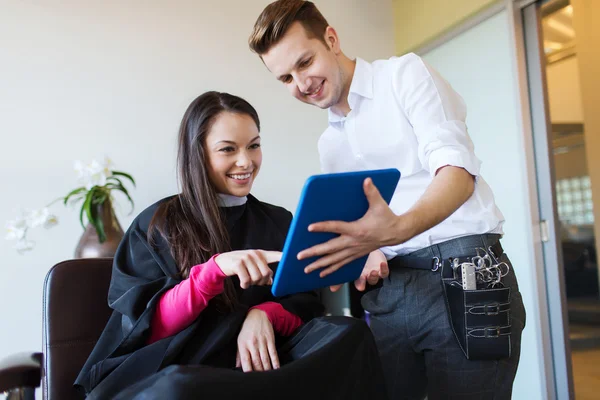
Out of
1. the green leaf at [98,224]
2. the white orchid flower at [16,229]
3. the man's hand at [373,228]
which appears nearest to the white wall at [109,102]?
the white orchid flower at [16,229]

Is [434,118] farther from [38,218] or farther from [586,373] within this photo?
[586,373]

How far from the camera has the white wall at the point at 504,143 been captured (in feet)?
7.29

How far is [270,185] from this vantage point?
8.96 feet

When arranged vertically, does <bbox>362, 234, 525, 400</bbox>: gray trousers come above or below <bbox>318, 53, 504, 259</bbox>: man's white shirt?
below

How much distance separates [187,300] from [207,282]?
0.06 meters

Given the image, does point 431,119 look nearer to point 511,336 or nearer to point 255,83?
point 511,336

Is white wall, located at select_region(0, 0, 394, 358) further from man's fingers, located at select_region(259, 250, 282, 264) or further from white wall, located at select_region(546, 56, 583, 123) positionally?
man's fingers, located at select_region(259, 250, 282, 264)

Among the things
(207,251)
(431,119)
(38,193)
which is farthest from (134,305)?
(38,193)

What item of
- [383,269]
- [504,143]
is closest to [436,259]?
[383,269]

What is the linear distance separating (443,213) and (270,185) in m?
1.87

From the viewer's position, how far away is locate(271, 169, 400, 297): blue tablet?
0.77 m

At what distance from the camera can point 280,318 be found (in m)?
1.18

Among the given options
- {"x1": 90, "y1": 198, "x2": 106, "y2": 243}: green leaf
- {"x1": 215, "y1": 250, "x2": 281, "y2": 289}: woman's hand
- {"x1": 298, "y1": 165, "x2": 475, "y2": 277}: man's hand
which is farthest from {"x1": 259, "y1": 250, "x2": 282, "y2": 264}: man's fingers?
{"x1": 90, "y1": 198, "x2": 106, "y2": 243}: green leaf

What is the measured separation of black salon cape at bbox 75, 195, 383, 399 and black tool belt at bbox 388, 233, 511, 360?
0.78ft
